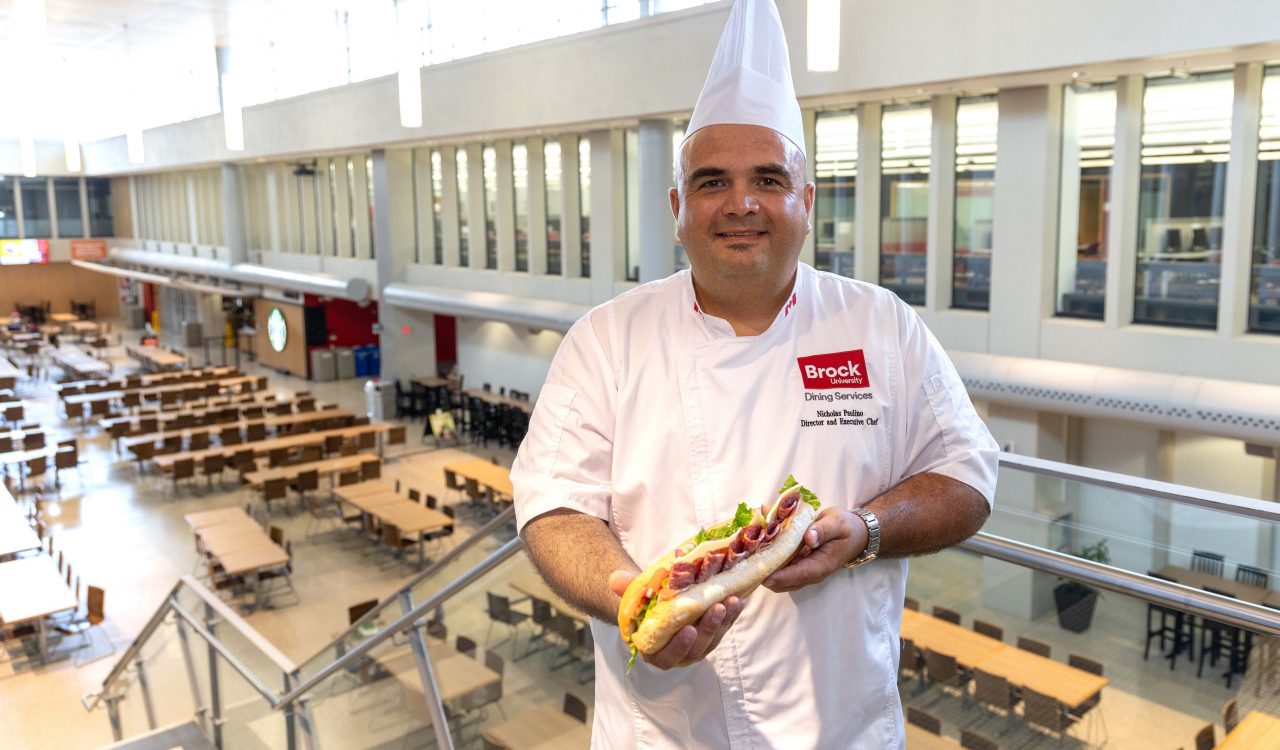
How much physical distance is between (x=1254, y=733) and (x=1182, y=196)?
340 inches

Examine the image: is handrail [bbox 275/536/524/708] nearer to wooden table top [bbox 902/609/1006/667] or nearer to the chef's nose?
wooden table top [bbox 902/609/1006/667]

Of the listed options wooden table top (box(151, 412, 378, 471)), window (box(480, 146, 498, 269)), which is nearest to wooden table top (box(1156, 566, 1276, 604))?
wooden table top (box(151, 412, 378, 471))

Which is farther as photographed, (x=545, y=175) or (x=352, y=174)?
(x=352, y=174)

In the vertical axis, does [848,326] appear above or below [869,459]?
above

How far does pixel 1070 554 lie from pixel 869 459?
93cm

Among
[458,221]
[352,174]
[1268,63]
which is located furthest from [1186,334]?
[352,174]

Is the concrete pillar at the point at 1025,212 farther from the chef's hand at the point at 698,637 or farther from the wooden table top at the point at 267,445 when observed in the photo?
the wooden table top at the point at 267,445

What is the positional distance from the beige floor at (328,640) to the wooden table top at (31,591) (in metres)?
0.70

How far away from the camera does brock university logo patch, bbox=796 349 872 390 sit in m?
1.64

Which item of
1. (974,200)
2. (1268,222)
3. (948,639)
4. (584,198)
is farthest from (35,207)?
(948,639)

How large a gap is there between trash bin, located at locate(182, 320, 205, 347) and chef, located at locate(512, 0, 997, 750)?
33.1m

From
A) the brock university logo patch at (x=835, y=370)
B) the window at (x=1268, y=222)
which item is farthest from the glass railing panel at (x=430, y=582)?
the window at (x=1268, y=222)

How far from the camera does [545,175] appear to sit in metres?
17.9

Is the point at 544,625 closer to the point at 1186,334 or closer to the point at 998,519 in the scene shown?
the point at 998,519
